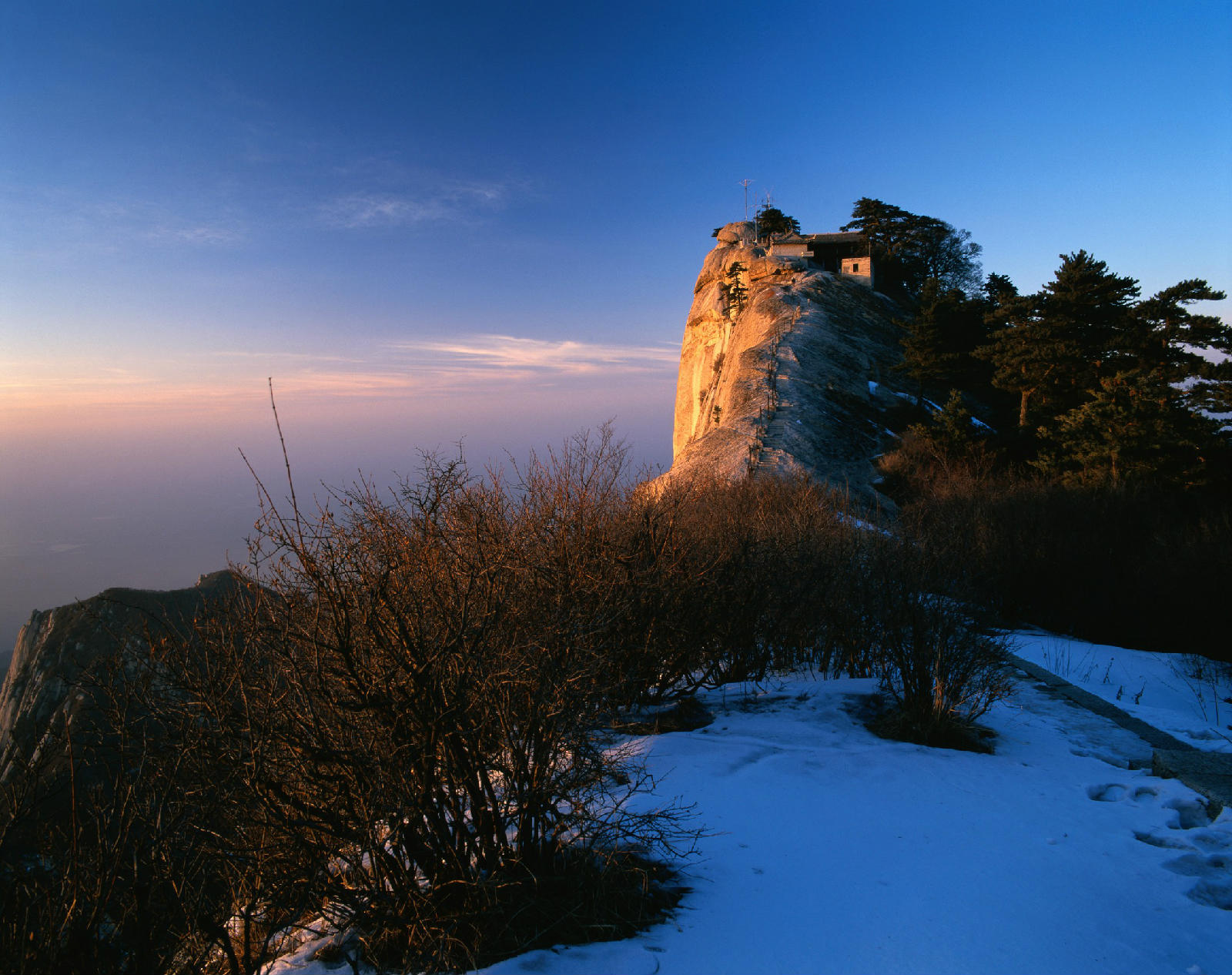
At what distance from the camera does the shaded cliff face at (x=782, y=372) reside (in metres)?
23.5

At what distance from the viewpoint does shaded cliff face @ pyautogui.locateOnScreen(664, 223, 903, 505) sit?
2347cm

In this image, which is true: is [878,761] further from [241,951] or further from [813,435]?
[813,435]

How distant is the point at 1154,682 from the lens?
9.81m

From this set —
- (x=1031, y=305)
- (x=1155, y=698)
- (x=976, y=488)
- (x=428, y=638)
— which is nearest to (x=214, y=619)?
(x=428, y=638)

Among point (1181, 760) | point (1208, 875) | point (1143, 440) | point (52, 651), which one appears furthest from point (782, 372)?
point (1208, 875)

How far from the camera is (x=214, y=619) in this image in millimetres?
3432

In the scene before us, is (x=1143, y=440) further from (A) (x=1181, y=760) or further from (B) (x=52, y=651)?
(B) (x=52, y=651)

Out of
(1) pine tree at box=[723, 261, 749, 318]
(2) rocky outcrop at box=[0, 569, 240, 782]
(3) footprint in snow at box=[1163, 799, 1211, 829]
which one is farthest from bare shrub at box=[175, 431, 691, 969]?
(1) pine tree at box=[723, 261, 749, 318]

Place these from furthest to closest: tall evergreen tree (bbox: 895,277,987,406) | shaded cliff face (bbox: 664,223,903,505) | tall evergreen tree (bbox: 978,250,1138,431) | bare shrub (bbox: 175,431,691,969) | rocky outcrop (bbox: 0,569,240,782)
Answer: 1. tall evergreen tree (bbox: 895,277,987,406)
2. tall evergreen tree (bbox: 978,250,1138,431)
3. shaded cliff face (bbox: 664,223,903,505)
4. rocky outcrop (bbox: 0,569,240,782)
5. bare shrub (bbox: 175,431,691,969)

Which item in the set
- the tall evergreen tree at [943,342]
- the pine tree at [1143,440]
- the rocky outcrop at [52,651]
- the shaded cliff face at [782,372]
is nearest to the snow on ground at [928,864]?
the rocky outcrop at [52,651]

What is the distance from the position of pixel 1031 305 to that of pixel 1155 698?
952 inches

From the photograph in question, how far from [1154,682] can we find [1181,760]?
5.81 metres

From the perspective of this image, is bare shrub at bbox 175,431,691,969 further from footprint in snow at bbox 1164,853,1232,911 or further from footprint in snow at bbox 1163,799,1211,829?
footprint in snow at bbox 1163,799,1211,829

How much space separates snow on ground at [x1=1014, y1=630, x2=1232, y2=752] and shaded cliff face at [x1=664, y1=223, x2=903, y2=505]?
8.20 meters
